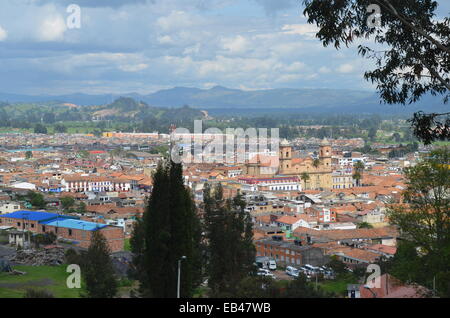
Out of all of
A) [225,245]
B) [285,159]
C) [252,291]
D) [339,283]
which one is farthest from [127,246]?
[285,159]

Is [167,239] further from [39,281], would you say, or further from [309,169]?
[309,169]

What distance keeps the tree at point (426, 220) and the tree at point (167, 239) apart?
3.74 meters

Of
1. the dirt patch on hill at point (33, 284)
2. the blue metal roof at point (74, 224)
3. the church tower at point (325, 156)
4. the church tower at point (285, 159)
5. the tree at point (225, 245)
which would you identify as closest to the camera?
the tree at point (225, 245)

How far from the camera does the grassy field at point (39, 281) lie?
58.6 feet

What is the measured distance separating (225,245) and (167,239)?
3.67m

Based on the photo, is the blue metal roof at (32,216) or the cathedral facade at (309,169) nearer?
the blue metal roof at (32,216)

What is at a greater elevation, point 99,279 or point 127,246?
point 99,279

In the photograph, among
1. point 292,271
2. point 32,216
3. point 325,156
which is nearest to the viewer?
point 292,271

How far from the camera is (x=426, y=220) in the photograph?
12.7 m

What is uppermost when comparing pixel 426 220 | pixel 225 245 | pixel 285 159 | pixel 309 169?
pixel 426 220

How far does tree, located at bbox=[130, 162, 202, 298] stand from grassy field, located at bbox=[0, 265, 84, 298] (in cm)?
462

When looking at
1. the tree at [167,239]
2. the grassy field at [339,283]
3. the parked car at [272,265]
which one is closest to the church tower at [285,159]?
the parked car at [272,265]

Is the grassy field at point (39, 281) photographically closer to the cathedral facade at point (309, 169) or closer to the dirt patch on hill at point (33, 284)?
the dirt patch on hill at point (33, 284)
